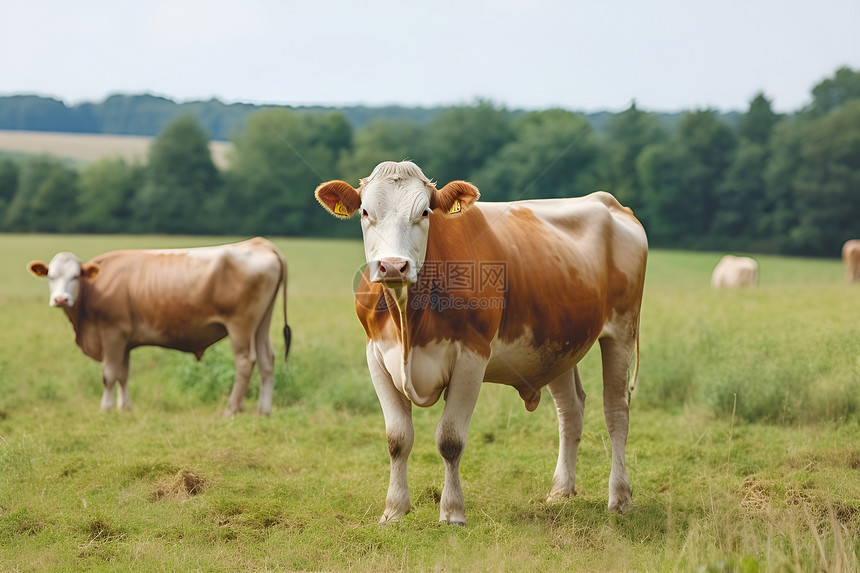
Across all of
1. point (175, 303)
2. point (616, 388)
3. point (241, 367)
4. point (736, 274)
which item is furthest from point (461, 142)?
point (616, 388)

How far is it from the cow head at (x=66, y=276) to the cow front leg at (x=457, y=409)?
699 cm

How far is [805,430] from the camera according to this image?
27.1 ft

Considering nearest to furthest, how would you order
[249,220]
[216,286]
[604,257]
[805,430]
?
[604,257] < [805,430] < [216,286] < [249,220]

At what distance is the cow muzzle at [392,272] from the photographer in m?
4.48

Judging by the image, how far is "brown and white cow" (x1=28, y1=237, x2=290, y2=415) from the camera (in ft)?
33.8

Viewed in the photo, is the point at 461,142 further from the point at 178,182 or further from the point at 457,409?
the point at 457,409

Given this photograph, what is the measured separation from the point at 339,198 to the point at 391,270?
3.00ft

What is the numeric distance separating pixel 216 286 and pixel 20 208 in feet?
158

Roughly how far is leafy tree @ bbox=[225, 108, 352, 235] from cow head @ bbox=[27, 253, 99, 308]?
37666 mm

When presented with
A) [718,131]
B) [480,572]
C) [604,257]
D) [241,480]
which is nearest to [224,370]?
[241,480]

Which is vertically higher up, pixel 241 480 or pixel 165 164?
pixel 165 164

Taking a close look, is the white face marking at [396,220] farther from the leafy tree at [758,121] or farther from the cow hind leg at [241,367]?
the leafy tree at [758,121]

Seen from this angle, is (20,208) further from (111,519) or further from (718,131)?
(111,519)

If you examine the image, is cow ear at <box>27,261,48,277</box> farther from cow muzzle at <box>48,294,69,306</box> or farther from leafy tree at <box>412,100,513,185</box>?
leafy tree at <box>412,100,513,185</box>
